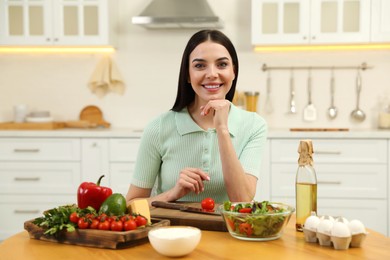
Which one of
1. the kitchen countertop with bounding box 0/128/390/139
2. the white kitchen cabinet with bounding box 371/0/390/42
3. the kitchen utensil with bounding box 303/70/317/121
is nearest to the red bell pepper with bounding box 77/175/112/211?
the kitchen countertop with bounding box 0/128/390/139

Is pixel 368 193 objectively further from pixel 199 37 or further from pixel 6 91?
pixel 6 91

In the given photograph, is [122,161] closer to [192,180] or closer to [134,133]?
[134,133]

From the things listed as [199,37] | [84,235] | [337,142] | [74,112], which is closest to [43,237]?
[84,235]

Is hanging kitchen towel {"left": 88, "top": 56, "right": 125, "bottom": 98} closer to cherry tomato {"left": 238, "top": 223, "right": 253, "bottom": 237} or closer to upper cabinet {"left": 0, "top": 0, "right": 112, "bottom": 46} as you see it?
upper cabinet {"left": 0, "top": 0, "right": 112, "bottom": 46}

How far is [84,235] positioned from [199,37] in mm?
1063

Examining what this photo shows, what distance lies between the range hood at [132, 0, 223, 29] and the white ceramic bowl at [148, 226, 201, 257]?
9.67ft

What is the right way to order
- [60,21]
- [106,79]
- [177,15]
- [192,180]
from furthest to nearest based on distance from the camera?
[106,79]
[60,21]
[177,15]
[192,180]

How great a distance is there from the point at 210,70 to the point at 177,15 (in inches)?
84.3

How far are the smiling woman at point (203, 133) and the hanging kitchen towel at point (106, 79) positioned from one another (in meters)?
2.38

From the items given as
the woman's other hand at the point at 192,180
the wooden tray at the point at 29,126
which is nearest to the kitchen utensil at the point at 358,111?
the wooden tray at the point at 29,126

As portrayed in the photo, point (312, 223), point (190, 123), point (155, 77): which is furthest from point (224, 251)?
point (155, 77)

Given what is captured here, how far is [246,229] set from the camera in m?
1.51

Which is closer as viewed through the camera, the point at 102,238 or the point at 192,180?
the point at 102,238

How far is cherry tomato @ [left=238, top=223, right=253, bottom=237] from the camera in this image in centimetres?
150
